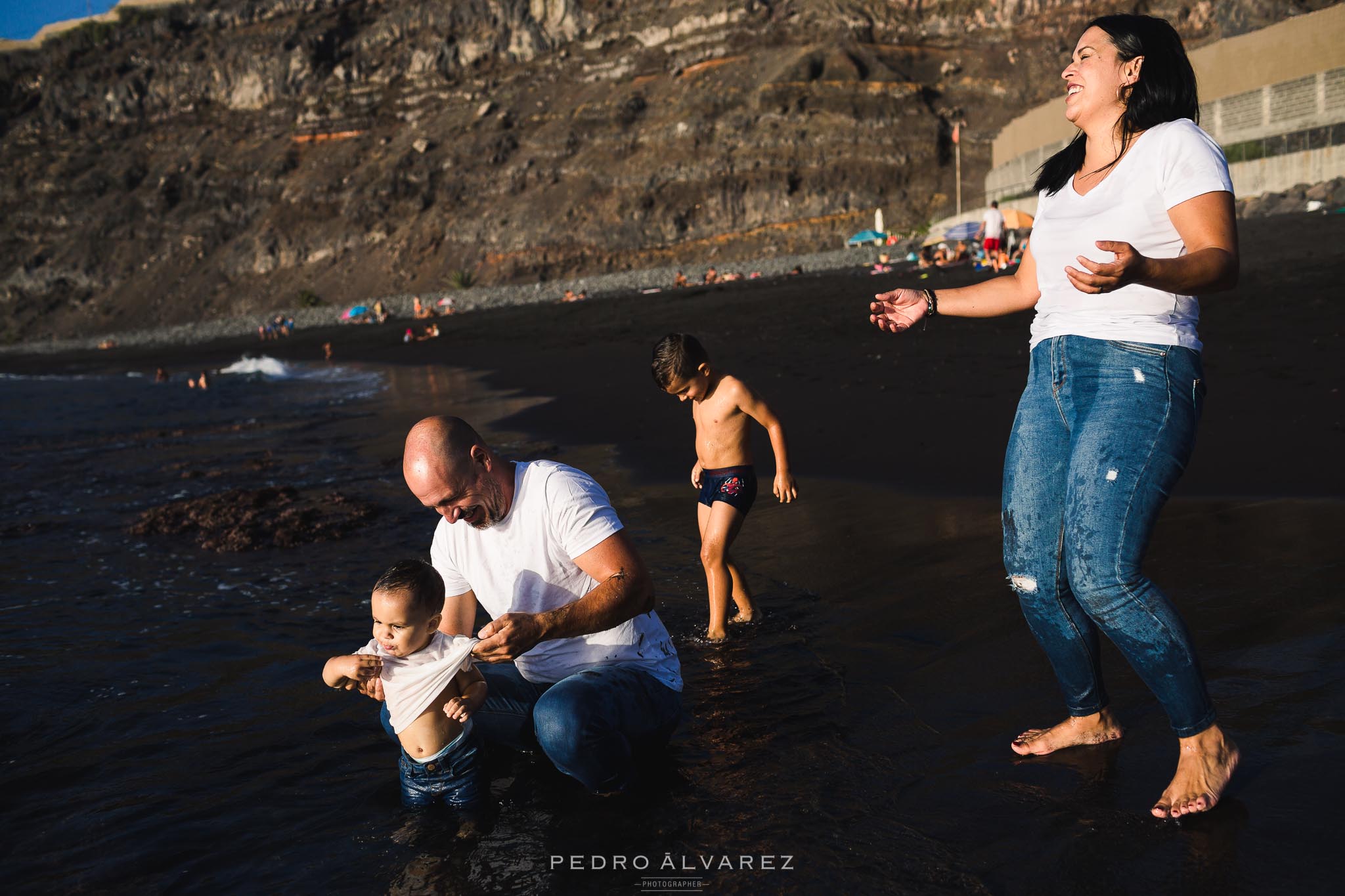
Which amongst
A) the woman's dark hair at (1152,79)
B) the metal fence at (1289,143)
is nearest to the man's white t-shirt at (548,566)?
the woman's dark hair at (1152,79)

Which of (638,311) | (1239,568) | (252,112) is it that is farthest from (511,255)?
(1239,568)

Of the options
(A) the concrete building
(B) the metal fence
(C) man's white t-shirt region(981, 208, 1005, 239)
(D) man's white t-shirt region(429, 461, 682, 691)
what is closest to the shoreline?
(A) the concrete building

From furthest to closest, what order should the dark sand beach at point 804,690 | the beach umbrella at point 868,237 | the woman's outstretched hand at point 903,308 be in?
the beach umbrella at point 868,237, the woman's outstretched hand at point 903,308, the dark sand beach at point 804,690

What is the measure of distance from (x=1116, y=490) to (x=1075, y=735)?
3.54 feet

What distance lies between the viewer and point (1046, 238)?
3.19m

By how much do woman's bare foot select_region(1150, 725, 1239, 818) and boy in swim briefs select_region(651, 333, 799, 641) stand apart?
2.62 metres

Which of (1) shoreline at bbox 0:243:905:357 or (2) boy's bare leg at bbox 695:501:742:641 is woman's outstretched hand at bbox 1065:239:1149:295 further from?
(1) shoreline at bbox 0:243:905:357

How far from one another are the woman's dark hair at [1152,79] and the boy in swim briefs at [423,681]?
2.57 meters

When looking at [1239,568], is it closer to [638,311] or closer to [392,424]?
[392,424]

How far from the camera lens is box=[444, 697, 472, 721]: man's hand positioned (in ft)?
11.2

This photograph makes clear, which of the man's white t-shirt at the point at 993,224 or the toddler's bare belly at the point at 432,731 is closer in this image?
the toddler's bare belly at the point at 432,731

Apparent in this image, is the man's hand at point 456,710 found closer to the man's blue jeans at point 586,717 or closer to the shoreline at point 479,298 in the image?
the man's blue jeans at point 586,717

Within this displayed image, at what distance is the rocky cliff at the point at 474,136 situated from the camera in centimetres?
5941

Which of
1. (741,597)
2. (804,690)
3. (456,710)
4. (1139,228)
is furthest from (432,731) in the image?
(1139,228)
